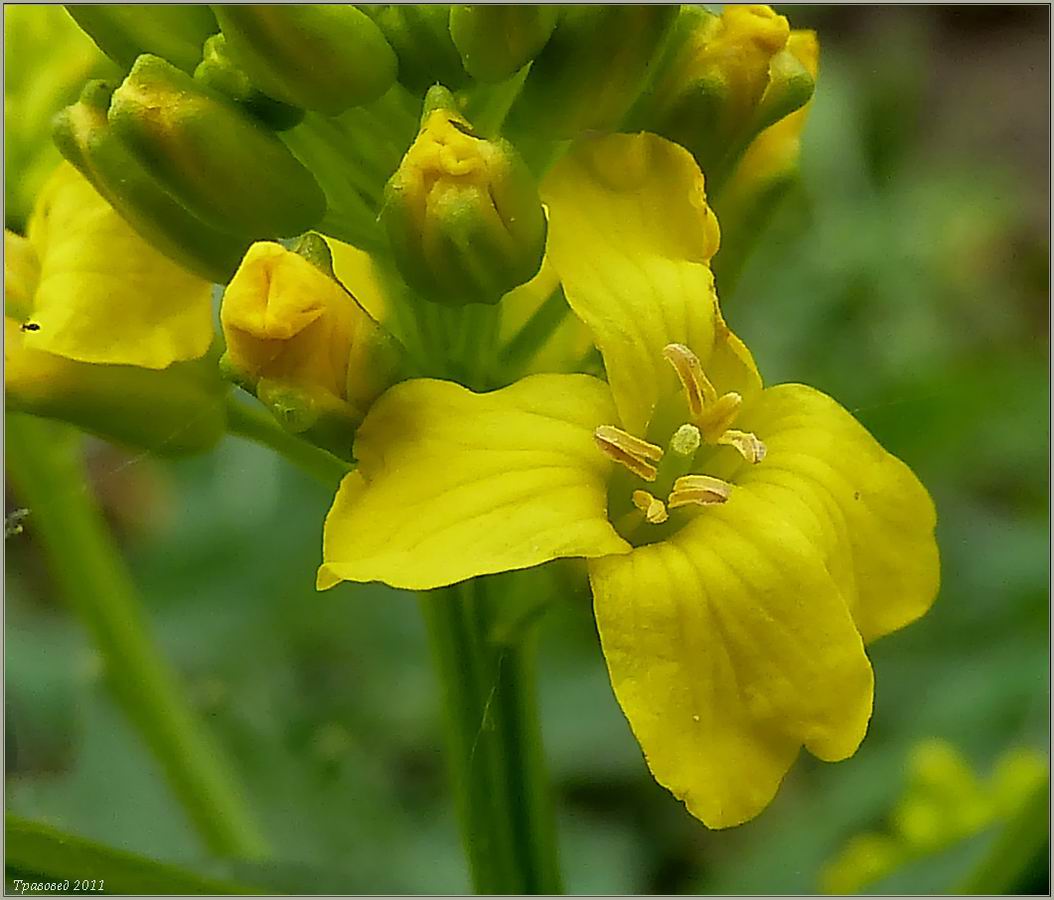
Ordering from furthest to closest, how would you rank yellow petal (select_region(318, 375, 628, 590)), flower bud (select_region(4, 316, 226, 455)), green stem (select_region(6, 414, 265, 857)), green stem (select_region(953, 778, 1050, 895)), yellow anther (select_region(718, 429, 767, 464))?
green stem (select_region(6, 414, 265, 857)) → green stem (select_region(953, 778, 1050, 895)) → flower bud (select_region(4, 316, 226, 455)) → yellow anther (select_region(718, 429, 767, 464)) → yellow petal (select_region(318, 375, 628, 590))

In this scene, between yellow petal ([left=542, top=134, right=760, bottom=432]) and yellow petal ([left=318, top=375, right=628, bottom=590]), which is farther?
yellow petal ([left=542, top=134, right=760, bottom=432])

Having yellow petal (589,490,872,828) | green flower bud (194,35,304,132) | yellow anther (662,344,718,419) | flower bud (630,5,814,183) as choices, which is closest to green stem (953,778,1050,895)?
yellow petal (589,490,872,828)

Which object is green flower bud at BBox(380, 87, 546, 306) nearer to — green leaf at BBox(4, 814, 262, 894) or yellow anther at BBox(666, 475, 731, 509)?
yellow anther at BBox(666, 475, 731, 509)

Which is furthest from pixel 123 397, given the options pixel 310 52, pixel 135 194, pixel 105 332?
pixel 310 52

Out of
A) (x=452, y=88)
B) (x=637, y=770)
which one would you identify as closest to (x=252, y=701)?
(x=637, y=770)

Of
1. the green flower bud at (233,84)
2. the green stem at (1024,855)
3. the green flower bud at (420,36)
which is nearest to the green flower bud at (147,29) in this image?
the green flower bud at (233,84)

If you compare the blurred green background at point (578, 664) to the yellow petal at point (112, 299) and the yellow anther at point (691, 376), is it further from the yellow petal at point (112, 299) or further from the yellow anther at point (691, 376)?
the yellow petal at point (112, 299)
